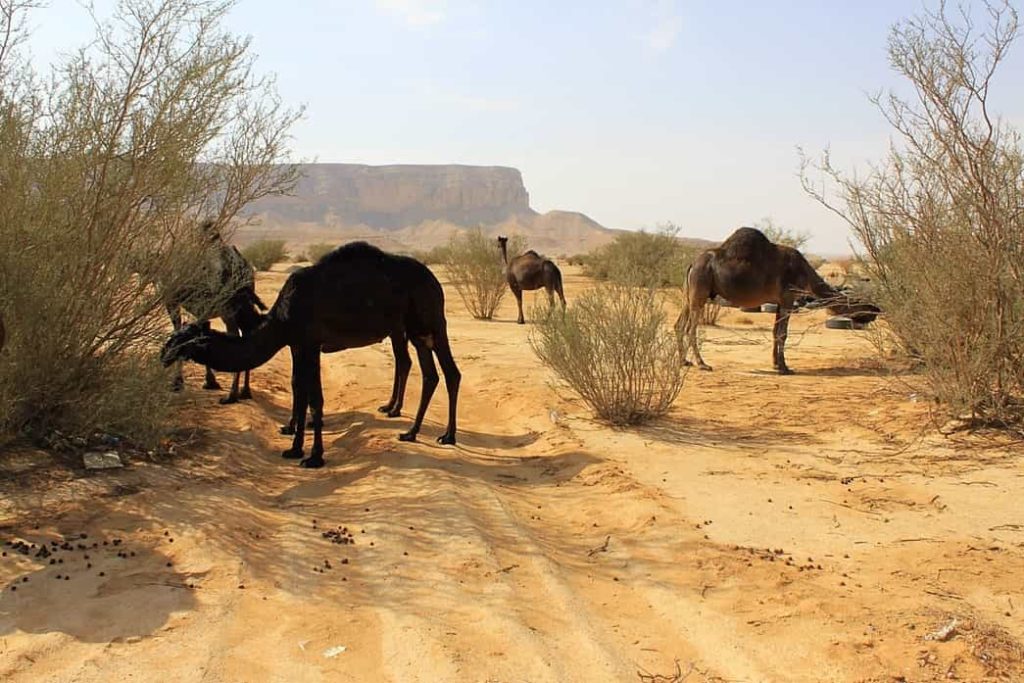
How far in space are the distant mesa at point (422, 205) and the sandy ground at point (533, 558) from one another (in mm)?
102919

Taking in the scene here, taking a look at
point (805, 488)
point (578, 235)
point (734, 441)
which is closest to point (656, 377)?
point (734, 441)

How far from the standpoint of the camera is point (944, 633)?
4.09m

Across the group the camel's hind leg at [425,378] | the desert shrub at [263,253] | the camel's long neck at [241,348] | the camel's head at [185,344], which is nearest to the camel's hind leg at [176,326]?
the camel's head at [185,344]

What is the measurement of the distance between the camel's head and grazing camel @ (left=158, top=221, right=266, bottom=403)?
0.10m

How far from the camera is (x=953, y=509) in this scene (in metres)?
6.01

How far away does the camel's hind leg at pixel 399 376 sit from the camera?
9016 millimetres

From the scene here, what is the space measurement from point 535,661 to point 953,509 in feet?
12.0

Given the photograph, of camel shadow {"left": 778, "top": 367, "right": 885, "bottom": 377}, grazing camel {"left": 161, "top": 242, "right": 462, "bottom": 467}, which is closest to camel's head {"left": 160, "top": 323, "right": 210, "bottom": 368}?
grazing camel {"left": 161, "top": 242, "right": 462, "bottom": 467}

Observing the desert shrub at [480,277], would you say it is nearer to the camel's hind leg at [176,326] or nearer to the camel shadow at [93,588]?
the camel's hind leg at [176,326]

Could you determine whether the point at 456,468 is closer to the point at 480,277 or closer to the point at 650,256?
the point at 480,277

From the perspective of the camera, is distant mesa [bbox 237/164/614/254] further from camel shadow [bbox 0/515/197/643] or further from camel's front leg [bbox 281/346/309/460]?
camel shadow [bbox 0/515/197/643]

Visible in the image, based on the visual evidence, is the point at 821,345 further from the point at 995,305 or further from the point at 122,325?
the point at 122,325

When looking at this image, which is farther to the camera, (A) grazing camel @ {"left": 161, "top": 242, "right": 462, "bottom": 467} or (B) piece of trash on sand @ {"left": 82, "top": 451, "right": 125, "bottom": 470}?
(A) grazing camel @ {"left": 161, "top": 242, "right": 462, "bottom": 467}

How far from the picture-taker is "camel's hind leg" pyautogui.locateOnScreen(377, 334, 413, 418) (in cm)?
902
